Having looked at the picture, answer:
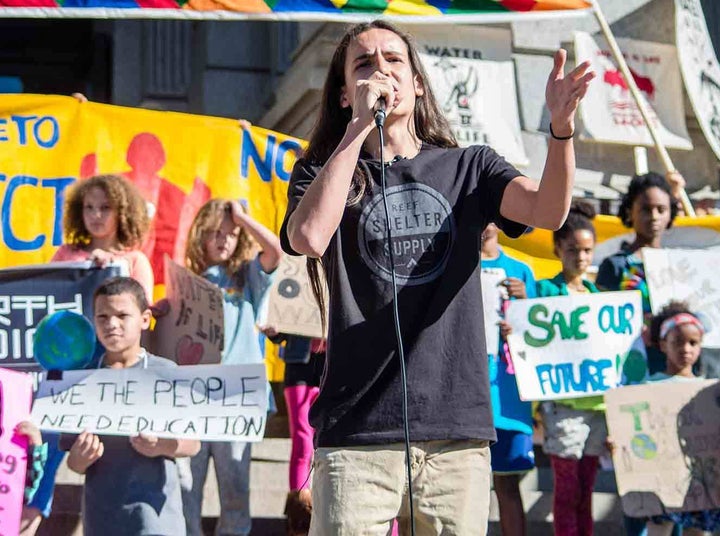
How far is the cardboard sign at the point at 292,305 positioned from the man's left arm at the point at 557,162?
3259mm

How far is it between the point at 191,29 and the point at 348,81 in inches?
336

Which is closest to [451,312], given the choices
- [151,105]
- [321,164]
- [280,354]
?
[321,164]

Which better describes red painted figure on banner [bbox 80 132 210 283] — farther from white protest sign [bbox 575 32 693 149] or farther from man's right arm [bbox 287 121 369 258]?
man's right arm [bbox 287 121 369 258]

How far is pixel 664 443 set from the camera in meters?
5.34

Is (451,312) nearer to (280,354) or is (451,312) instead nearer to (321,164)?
(321,164)

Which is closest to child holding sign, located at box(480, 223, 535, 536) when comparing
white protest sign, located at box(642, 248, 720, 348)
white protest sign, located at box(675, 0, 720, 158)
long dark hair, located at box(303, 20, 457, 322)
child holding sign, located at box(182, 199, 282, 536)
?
white protest sign, located at box(642, 248, 720, 348)

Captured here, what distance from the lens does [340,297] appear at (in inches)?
109

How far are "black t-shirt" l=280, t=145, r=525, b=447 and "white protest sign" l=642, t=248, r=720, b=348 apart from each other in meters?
3.33

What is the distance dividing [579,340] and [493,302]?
0.41m

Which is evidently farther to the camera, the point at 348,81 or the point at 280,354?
the point at 280,354

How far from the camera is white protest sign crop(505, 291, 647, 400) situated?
5.71 meters

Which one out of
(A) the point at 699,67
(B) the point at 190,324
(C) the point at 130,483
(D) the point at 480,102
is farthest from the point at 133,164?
(A) the point at 699,67

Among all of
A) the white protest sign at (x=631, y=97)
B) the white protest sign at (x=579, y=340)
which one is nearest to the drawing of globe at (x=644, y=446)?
the white protest sign at (x=579, y=340)

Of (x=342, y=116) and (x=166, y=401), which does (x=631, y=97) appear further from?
(x=342, y=116)
